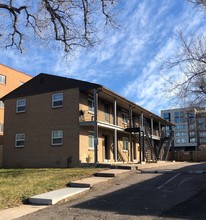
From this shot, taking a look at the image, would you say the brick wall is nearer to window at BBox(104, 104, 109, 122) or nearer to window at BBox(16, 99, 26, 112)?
window at BBox(16, 99, 26, 112)

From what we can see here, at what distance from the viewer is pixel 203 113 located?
2488cm

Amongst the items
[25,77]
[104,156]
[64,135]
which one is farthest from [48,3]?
[25,77]

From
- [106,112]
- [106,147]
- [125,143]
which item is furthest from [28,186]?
[125,143]

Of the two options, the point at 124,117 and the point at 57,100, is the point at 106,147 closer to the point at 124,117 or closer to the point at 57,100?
the point at 124,117

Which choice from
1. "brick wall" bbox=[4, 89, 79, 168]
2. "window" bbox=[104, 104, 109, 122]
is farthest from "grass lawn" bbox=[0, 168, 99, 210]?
"window" bbox=[104, 104, 109, 122]

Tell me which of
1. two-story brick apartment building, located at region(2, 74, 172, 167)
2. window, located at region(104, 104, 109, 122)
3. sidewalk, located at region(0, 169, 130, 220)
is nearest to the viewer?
sidewalk, located at region(0, 169, 130, 220)

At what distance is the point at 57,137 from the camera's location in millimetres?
27141

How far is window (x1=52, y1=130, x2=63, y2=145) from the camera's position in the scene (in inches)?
1058

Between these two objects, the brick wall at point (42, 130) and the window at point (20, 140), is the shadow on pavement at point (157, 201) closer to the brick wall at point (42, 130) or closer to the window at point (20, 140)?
the brick wall at point (42, 130)

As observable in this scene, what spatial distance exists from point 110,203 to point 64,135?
15331 millimetres

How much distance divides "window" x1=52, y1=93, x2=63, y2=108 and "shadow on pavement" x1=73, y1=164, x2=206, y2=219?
42.8 feet

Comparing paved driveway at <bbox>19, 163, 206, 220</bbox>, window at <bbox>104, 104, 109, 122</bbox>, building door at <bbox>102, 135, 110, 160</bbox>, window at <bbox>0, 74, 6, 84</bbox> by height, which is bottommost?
paved driveway at <bbox>19, 163, 206, 220</bbox>

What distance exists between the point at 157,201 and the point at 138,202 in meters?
0.62

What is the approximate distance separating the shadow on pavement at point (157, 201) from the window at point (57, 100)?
1304cm
